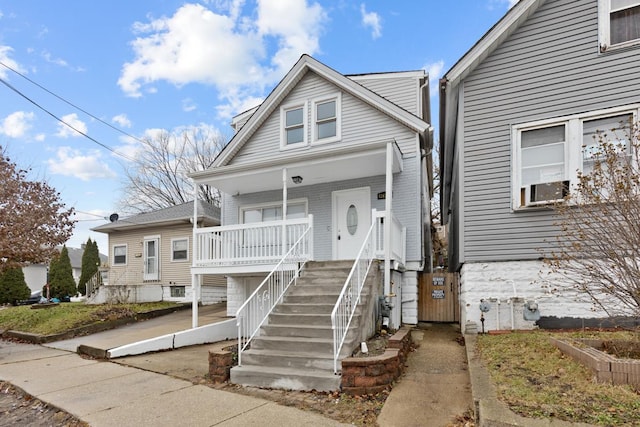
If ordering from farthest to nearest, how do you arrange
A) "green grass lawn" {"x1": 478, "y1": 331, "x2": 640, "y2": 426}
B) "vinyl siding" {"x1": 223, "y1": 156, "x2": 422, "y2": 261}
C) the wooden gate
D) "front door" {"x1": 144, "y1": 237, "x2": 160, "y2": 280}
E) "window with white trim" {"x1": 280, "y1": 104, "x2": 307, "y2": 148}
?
"front door" {"x1": 144, "y1": 237, "x2": 160, "y2": 280}
"window with white trim" {"x1": 280, "y1": 104, "x2": 307, "y2": 148}
the wooden gate
"vinyl siding" {"x1": 223, "y1": 156, "x2": 422, "y2": 261}
"green grass lawn" {"x1": 478, "y1": 331, "x2": 640, "y2": 426}

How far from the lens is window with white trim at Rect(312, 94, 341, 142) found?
11609 mm

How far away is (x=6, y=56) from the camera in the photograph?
10484 millimetres

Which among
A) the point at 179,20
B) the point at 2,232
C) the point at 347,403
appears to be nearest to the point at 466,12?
the point at 179,20

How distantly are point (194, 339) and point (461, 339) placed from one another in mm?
6010

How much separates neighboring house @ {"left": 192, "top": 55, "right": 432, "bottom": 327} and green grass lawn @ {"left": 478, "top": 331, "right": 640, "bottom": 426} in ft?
10.4

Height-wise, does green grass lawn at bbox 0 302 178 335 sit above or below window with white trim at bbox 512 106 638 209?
below

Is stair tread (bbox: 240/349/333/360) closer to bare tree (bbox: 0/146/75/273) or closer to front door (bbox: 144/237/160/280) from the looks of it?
bare tree (bbox: 0/146/75/273)

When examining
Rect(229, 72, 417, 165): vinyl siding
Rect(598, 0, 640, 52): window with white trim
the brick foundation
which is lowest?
the brick foundation

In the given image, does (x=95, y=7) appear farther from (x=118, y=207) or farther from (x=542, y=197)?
(x=118, y=207)

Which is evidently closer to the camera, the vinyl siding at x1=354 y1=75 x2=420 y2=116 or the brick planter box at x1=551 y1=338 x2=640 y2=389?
the brick planter box at x1=551 y1=338 x2=640 y2=389

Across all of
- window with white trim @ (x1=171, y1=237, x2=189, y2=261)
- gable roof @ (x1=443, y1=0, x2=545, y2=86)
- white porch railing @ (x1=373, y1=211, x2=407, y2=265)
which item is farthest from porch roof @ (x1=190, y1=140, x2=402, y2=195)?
window with white trim @ (x1=171, y1=237, x2=189, y2=261)

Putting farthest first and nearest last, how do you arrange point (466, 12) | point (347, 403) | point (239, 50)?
1. point (239, 50)
2. point (466, 12)
3. point (347, 403)

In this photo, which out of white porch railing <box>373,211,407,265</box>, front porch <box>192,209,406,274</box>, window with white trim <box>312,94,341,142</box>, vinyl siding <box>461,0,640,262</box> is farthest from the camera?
window with white trim <box>312,94,341,142</box>

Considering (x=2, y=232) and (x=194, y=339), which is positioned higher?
(x=2, y=232)
